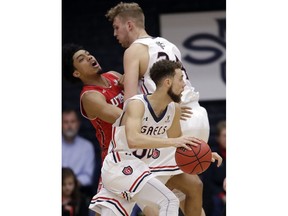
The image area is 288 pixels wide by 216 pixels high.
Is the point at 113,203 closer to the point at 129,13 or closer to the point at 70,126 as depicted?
the point at 129,13

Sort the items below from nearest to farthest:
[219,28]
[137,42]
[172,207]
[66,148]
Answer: [172,207]
[137,42]
[66,148]
[219,28]

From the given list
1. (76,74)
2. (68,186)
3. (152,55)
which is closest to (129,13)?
(152,55)

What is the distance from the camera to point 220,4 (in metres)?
12.3

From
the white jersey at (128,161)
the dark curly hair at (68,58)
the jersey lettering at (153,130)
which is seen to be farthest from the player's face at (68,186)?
the jersey lettering at (153,130)

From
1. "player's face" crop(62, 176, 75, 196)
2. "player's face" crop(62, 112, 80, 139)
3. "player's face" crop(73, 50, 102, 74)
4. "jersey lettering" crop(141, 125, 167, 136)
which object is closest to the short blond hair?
"player's face" crop(73, 50, 102, 74)

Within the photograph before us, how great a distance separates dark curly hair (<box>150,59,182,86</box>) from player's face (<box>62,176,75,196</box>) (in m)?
3.09

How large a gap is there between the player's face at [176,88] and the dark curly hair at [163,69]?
4 centimetres

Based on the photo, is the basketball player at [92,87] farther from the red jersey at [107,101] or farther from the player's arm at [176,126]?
the player's arm at [176,126]

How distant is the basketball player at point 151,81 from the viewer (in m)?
7.85

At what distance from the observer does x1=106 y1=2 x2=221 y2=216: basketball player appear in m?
7.85
